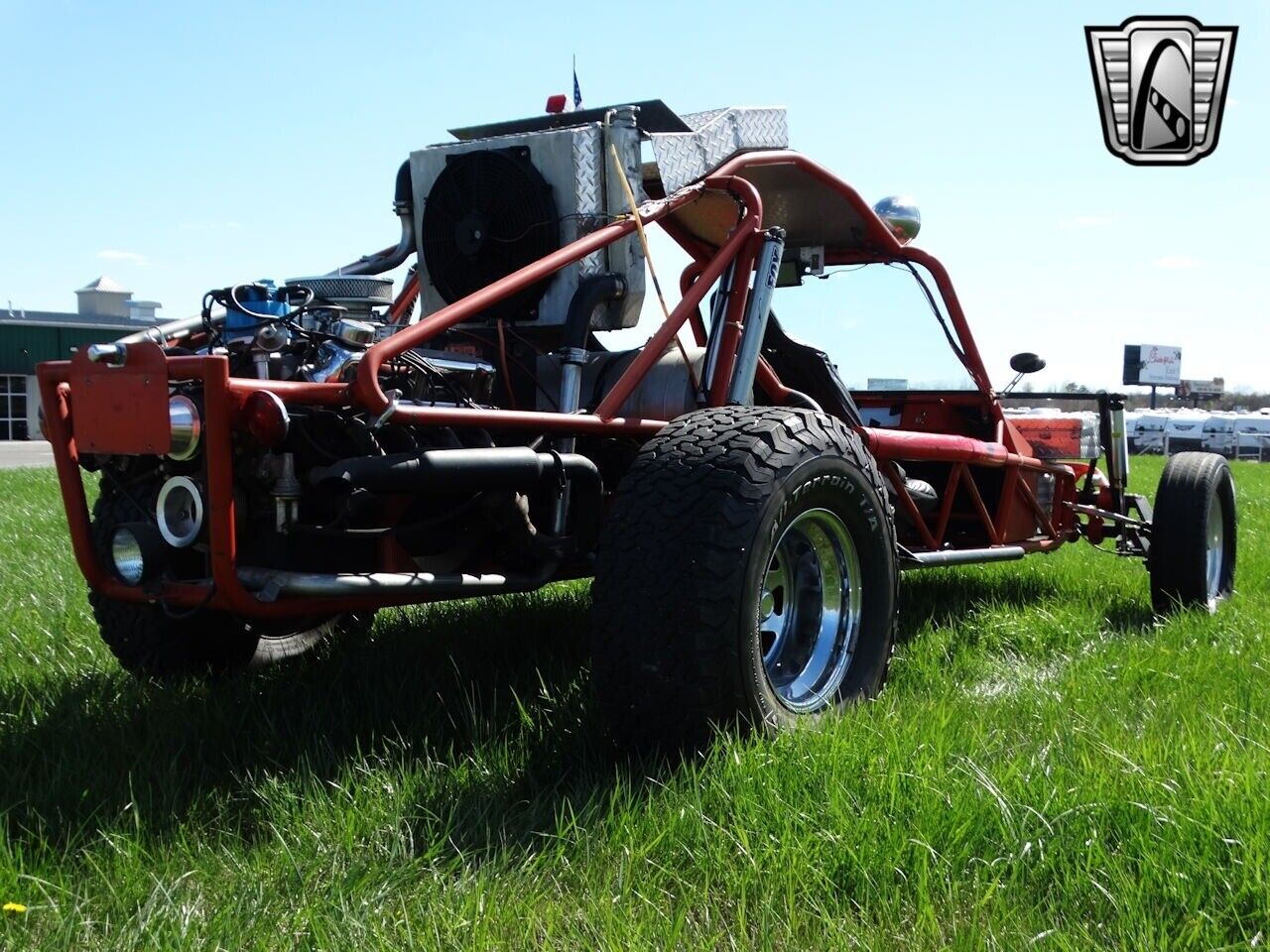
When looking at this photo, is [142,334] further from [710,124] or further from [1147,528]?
[1147,528]

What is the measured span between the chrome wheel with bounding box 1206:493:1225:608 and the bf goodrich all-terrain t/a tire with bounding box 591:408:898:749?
344 cm

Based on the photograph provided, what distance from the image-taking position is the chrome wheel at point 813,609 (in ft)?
11.7

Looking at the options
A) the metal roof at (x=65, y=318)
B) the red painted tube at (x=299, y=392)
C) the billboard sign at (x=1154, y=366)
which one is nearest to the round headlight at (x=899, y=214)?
the red painted tube at (x=299, y=392)

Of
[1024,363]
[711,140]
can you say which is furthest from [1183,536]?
[711,140]

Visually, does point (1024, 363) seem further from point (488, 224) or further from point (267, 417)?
point (267, 417)

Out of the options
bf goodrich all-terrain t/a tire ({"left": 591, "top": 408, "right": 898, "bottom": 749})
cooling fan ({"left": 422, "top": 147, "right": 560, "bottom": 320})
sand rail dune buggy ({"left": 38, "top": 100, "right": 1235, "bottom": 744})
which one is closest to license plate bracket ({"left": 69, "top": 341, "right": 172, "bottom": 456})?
sand rail dune buggy ({"left": 38, "top": 100, "right": 1235, "bottom": 744})

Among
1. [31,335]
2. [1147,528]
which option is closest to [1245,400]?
[31,335]

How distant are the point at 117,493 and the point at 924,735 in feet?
8.17

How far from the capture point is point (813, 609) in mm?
3650

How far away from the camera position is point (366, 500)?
3.13 m

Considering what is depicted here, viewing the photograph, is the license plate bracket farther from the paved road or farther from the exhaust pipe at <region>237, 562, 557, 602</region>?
the paved road

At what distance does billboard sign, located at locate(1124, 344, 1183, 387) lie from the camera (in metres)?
74.7

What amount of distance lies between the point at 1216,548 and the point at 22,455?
1172 inches

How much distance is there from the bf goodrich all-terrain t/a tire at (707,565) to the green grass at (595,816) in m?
0.13
